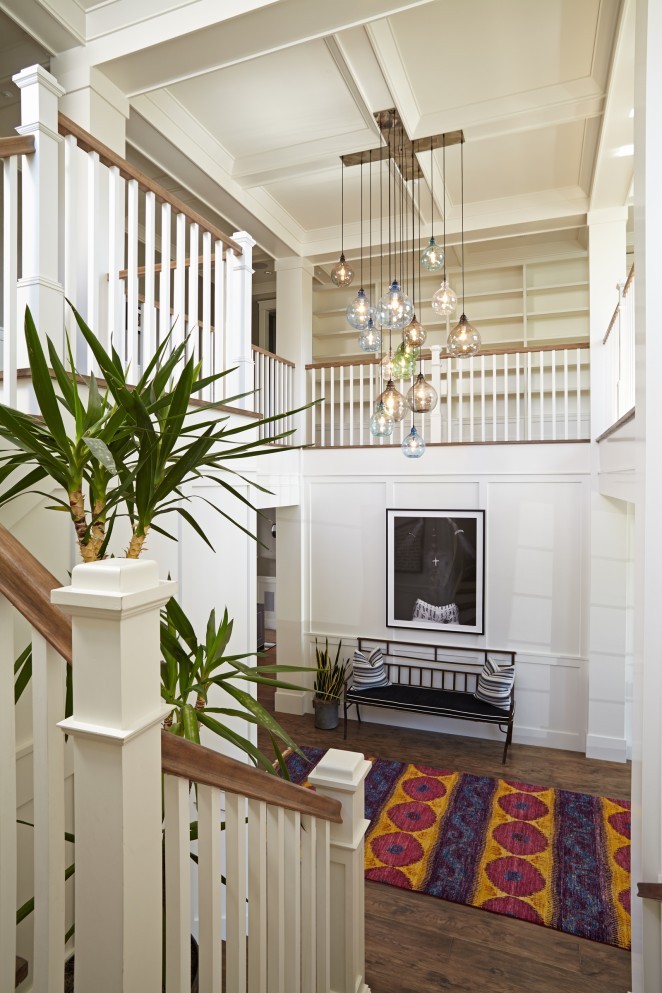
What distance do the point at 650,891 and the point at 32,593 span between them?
2.09 meters

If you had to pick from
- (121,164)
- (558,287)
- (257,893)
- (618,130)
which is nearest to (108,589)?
(257,893)

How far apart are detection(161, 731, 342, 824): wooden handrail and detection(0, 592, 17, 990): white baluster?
7.7 inches

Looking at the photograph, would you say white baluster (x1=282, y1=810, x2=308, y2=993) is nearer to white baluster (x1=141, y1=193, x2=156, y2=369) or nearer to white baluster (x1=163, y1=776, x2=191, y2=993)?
white baluster (x1=163, y1=776, x2=191, y2=993)

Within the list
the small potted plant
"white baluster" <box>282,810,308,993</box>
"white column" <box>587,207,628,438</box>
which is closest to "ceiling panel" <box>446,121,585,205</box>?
"white column" <box>587,207,628,438</box>

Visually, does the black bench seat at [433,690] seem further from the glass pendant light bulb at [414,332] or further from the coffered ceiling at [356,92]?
the coffered ceiling at [356,92]

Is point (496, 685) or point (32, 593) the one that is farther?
point (496, 685)

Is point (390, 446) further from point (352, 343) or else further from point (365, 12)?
point (365, 12)

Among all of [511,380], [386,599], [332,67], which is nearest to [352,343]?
[511,380]

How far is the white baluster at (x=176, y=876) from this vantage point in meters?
0.85

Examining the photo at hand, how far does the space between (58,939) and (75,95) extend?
11.7 ft

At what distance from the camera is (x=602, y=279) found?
4559mm

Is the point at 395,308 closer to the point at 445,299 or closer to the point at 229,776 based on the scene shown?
the point at 445,299

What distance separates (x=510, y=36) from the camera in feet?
10.3

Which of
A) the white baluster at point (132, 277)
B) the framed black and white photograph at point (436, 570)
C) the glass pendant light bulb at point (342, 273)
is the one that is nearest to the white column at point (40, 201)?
the white baluster at point (132, 277)
